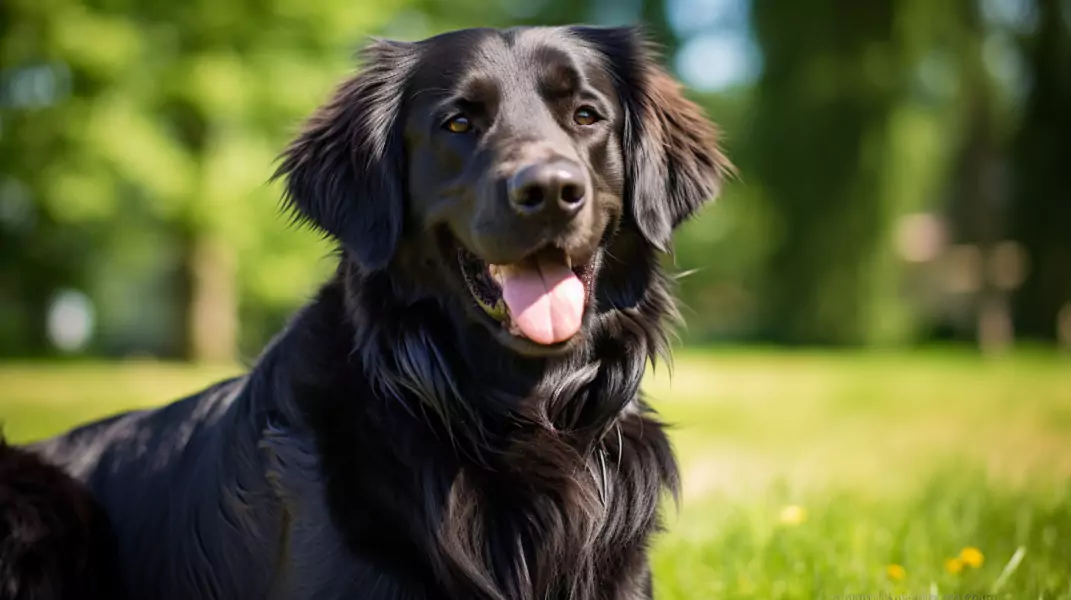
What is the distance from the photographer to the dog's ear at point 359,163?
3.04 meters

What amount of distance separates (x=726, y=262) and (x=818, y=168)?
26.4 metres

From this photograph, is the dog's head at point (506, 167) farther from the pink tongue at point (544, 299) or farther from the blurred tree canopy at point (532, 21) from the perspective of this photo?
the blurred tree canopy at point (532, 21)

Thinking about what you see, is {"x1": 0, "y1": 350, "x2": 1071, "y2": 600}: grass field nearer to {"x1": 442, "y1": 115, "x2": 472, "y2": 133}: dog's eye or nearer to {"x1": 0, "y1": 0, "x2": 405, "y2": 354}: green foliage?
{"x1": 442, "y1": 115, "x2": 472, "y2": 133}: dog's eye

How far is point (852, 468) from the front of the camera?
684 centimetres

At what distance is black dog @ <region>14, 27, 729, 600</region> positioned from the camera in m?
2.74

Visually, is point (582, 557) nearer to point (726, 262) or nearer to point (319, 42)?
point (319, 42)

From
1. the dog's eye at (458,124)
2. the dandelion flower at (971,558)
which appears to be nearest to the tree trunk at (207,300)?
the dog's eye at (458,124)

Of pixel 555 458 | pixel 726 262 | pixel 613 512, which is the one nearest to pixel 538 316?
pixel 555 458

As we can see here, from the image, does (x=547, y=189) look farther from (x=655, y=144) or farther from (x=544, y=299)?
(x=655, y=144)

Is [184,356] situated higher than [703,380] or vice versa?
[703,380]

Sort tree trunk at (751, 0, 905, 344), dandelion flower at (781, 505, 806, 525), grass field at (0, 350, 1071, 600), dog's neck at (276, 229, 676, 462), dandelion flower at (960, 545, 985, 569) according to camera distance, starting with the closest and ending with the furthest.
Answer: dog's neck at (276, 229, 676, 462), dandelion flower at (960, 545, 985, 569), grass field at (0, 350, 1071, 600), dandelion flower at (781, 505, 806, 525), tree trunk at (751, 0, 905, 344)

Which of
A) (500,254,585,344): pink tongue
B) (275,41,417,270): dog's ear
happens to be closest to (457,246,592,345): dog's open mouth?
(500,254,585,344): pink tongue

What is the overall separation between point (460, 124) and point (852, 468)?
4769 mm

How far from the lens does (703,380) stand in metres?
12.3
